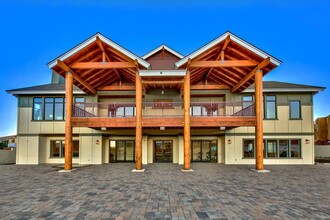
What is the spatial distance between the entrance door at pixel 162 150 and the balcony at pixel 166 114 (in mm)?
2859

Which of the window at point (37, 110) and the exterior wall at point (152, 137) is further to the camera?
the window at point (37, 110)

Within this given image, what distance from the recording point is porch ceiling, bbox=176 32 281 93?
1453 centimetres

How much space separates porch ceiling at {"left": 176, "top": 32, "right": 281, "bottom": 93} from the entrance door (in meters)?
6.35

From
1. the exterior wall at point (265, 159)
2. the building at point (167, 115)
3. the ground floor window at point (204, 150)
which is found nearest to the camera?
the building at point (167, 115)

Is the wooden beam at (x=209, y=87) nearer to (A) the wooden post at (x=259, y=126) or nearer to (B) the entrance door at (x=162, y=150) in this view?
(A) the wooden post at (x=259, y=126)

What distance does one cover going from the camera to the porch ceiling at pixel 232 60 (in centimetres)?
1453

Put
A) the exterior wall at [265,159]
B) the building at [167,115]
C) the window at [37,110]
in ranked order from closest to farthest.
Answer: the building at [167,115]
the exterior wall at [265,159]
the window at [37,110]

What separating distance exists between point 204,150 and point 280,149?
601cm

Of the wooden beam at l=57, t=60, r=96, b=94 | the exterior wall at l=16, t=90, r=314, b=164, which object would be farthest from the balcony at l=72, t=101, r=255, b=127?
the wooden beam at l=57, t=60, r=96, b=94

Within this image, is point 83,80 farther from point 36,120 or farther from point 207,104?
point 207,104

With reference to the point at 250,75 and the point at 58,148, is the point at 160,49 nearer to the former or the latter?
the point at 250,75

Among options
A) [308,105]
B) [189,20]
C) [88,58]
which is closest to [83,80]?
[88,58]

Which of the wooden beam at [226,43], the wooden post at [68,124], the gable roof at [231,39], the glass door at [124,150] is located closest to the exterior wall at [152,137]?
the glass door at [124,150]

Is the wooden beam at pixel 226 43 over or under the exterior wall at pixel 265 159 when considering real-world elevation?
over
